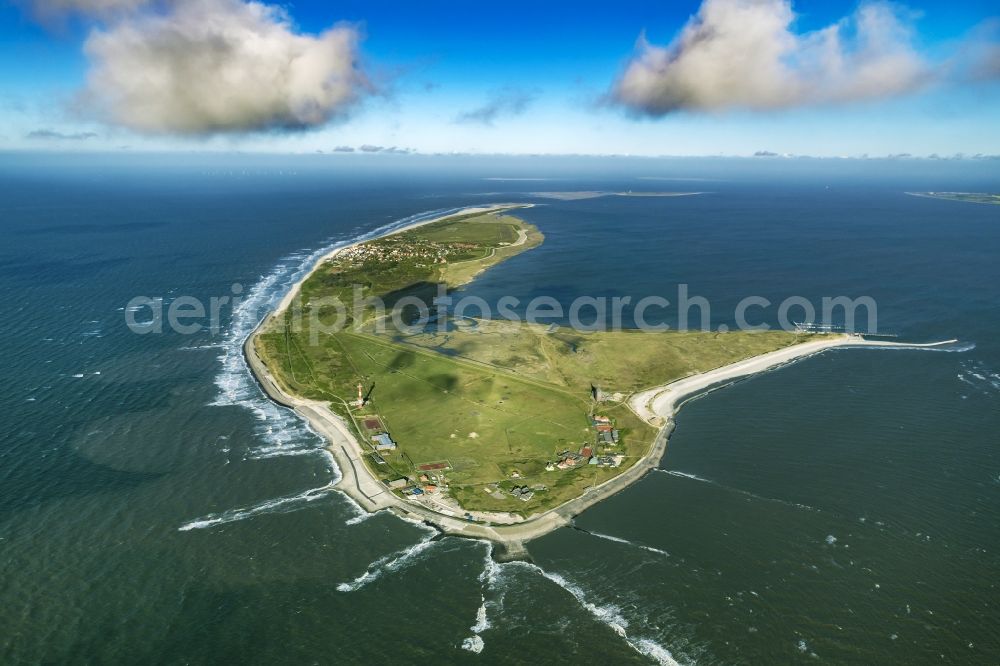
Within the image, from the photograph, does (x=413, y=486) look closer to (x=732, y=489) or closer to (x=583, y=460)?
(x=583, y=460)

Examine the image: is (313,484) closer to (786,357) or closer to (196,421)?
(196,421)

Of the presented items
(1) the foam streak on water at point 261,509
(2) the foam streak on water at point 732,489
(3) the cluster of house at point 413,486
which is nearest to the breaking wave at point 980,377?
(2) the foam streak on water at point 732,489

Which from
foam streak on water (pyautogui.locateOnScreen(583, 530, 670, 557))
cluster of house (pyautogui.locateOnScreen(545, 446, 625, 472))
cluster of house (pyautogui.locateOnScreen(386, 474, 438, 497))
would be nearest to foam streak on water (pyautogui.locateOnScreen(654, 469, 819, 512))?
cluster of house (pyautogui.locateOnScreen(545, 446, 625, 472))

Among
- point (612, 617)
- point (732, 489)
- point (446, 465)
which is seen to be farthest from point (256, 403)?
point (732, 489)

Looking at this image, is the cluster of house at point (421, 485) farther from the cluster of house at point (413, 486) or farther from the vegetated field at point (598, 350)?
the vegetated field at point (598, 350)

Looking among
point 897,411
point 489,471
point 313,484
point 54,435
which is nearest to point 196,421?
point 54,435

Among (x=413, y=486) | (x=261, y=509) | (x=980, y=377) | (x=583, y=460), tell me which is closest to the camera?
(x=261, y=509)
